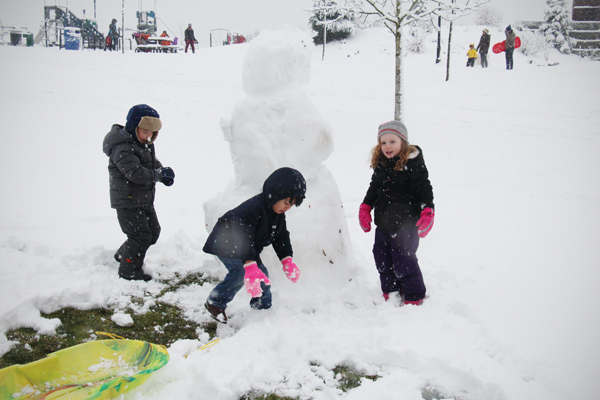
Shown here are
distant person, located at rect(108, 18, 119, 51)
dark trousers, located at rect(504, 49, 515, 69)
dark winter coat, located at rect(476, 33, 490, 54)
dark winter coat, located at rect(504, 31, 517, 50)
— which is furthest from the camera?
distant person, located at rect(108, 18, 119, 51)

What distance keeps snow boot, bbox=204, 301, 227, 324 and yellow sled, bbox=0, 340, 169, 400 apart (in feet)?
1.72

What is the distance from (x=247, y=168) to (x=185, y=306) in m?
1.22

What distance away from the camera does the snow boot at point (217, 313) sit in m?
2.63

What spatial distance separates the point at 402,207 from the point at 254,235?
3.89ft

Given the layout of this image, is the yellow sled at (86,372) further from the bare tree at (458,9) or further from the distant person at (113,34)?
the distant person at (113,34)

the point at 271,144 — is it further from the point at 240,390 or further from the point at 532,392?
the point at 532,392

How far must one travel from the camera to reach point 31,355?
2.19 metres

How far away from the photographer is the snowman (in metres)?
2.98

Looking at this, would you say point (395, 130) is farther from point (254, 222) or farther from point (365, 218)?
point (254, 222)

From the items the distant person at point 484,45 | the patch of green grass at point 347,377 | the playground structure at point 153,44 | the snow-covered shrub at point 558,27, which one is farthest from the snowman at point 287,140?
the snow-covered shrub at point 558,27

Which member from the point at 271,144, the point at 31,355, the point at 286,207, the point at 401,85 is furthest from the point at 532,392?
the point at 401,85

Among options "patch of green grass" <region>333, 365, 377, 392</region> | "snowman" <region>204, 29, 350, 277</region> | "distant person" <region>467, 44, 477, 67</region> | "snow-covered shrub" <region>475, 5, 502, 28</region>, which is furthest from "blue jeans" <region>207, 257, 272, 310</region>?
"snow-covered shrub" <region>475, 5, 502, 28</region>

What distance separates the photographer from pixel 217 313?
2635 mm

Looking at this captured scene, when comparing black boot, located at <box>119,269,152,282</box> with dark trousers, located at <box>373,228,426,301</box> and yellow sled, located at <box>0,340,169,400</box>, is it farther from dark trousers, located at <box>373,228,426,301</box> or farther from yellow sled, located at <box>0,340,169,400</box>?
dark trousers, located at <box>373,228,426,301</box>
